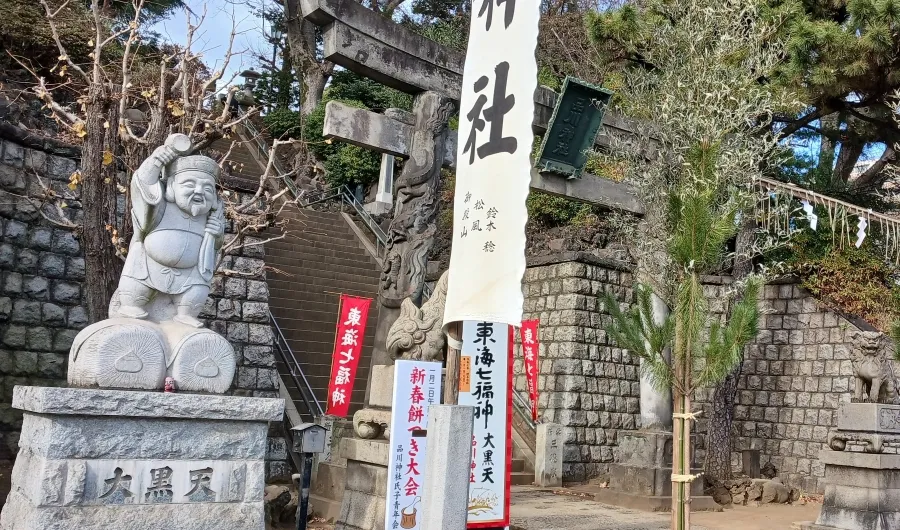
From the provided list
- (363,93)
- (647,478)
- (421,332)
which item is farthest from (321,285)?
(363,93)

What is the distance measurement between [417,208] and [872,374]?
5.67 meters

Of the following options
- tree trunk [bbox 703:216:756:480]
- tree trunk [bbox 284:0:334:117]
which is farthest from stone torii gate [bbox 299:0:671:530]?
tree trunk [bbox 284:0:334:117]

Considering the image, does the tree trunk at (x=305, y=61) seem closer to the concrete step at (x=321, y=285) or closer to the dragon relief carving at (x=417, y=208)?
the concrete step at (x=321, y=285)

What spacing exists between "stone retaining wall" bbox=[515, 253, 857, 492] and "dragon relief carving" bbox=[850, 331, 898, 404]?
143 inches

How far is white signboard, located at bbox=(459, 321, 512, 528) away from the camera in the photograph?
20.8ft

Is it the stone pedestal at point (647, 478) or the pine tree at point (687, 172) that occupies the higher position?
the pine tree at point (687, 172)

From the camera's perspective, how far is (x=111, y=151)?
780 cm

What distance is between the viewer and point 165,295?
15.6 feet

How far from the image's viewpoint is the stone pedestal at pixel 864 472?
27.3 feet

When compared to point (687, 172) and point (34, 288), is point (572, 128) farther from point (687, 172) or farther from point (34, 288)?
point (34, 288)

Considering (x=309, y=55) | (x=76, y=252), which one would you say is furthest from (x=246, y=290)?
(x=309, y=55)

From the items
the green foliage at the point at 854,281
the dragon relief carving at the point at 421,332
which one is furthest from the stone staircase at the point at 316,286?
the green foliage at the point at 854,281

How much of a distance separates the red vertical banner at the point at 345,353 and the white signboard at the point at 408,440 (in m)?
3.59

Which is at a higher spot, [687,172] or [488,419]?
[687,172]
